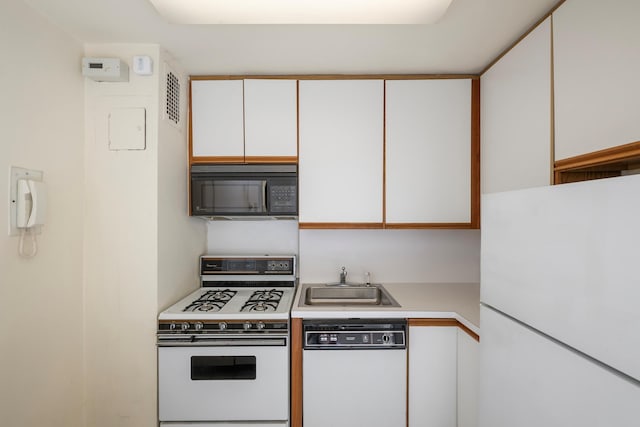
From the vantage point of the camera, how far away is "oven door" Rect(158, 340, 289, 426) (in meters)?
1.67

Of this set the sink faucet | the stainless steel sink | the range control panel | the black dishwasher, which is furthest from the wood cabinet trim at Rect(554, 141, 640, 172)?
the range control panel

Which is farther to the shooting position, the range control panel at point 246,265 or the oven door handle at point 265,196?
the range control panel at point 246,265

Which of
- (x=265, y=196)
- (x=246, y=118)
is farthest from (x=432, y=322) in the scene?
(x=246, y=118)

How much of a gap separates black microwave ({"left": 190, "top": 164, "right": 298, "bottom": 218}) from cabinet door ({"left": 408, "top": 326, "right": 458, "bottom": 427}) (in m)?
1.10

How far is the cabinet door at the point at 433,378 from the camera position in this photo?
171cm

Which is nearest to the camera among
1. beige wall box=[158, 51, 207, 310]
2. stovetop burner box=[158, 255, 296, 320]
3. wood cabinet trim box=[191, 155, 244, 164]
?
beige wall box=[158, 51, 207, 310]

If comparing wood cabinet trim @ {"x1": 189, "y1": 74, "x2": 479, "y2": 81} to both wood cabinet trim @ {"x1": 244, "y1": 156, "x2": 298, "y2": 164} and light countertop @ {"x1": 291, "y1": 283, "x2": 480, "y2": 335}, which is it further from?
light countertop @ {"x1": 291, "y1": 283, "x2": 480, "y2": 335}

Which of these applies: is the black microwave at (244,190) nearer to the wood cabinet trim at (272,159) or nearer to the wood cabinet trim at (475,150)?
the wood cabinet trim at (272,159)

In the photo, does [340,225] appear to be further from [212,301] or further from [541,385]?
[541,385]

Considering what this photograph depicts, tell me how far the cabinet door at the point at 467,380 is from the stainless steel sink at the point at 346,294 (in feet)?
2.25

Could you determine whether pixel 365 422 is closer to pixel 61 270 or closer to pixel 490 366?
pixel 490 366

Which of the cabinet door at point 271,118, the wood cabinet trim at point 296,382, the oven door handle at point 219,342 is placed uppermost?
the cabinet door at point 271,118

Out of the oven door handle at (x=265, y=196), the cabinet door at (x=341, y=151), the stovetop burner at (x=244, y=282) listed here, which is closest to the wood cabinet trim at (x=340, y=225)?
the cabinet door at (x=341, y=151)

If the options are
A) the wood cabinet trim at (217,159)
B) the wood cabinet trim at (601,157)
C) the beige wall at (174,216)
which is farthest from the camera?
the wood cabinet trim at (217,159)
